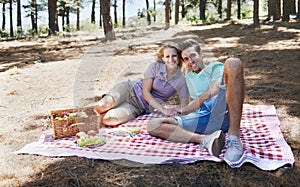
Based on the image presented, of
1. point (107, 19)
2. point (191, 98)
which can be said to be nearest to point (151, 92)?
point (191, 98)

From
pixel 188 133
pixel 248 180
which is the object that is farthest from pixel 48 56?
pixel 248 180

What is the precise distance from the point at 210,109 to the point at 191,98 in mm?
375

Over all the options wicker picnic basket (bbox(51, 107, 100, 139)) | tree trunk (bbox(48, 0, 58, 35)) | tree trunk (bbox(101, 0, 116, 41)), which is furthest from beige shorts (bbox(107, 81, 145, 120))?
tree trunk (bbox(48, 0, 58, 35))

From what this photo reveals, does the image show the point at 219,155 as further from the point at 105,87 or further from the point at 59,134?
the point at 105,87

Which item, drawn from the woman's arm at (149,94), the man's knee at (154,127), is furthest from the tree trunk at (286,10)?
the man's knee at (154,127)

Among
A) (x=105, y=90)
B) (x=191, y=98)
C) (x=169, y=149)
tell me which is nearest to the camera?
(x=169, y=149)

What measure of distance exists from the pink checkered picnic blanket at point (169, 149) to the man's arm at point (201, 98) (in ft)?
1.23

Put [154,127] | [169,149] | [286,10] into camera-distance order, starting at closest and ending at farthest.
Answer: [169,149], [154,127], [286,10]

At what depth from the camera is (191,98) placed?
2.97 meters

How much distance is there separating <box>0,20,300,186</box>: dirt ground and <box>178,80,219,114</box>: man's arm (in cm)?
62

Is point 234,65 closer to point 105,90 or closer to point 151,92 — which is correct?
point 151,92

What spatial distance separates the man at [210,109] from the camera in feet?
7.61

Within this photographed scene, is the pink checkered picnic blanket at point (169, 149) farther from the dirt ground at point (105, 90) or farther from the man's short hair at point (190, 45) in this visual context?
the man's short hair at point (190, 45)

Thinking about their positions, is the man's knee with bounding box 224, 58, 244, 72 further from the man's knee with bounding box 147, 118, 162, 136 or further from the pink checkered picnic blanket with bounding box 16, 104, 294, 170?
the man's knee with bounding box 147, 118, 162, 136
